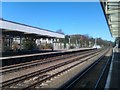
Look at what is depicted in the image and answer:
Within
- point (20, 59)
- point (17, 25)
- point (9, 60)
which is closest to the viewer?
point (9, 60)

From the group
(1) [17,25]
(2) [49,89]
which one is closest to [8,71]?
(2) [49,89]

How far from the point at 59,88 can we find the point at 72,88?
2.30ft

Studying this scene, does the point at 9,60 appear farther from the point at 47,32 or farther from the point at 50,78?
the point at 47,32

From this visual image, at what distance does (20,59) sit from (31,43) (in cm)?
3836

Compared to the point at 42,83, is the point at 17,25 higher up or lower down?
higher up

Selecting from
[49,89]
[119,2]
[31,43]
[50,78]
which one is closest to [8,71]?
[50,78]

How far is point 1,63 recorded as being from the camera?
25.4m

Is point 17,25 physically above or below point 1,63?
above

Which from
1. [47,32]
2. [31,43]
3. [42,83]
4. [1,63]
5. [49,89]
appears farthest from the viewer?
[31,43]

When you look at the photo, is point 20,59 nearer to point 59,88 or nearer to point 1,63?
point 1,63

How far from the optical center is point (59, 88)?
522 inches

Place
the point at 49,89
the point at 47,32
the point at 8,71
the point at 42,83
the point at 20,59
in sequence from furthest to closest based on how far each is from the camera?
the point at 47,32 < the point at 20,59 < the point at 8,71 < the point at 42,83 < the point at 49,89

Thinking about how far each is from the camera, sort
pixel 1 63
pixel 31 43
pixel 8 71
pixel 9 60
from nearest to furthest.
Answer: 1. pixel 8 71
2. pixel 1 63
3. pixel 9 60
4. pixel 31 43

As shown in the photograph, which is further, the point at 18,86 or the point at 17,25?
Answer: the point at 17,25
